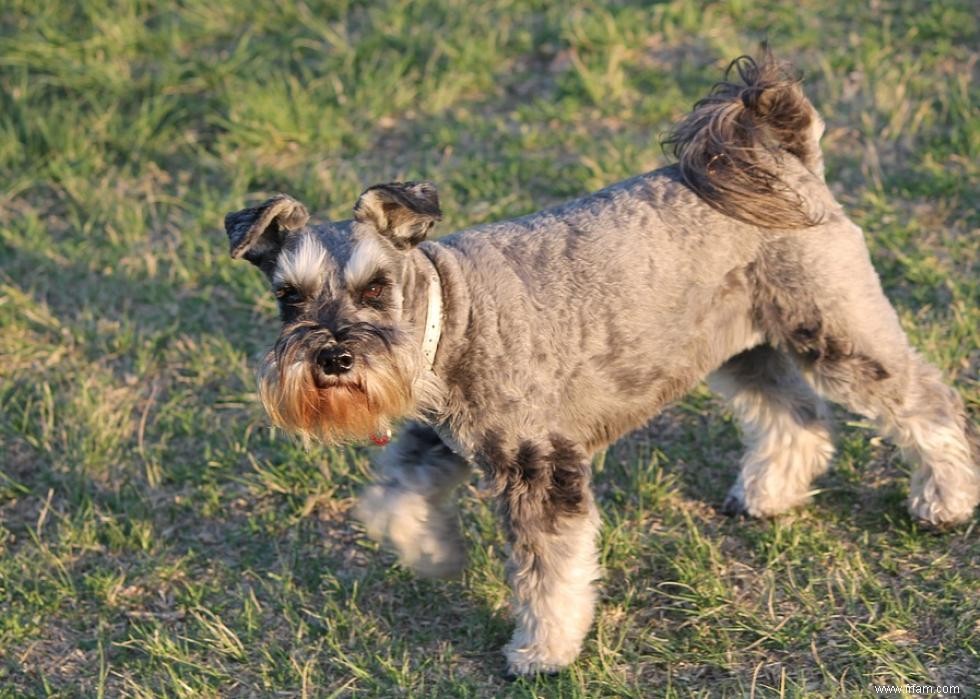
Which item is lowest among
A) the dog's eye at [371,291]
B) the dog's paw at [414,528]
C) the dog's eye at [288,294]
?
the dog's paw at [414,528]

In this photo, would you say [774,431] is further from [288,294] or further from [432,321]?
[288,294]

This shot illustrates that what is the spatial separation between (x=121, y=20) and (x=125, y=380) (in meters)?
3.83

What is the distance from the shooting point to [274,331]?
7.15 m

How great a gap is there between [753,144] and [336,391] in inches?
74.8

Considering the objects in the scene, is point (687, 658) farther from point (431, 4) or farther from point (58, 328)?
point (431, 4)

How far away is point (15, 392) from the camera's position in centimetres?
675

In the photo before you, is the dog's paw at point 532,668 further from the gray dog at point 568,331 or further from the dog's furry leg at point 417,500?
the dog's furry leg at point 417,500

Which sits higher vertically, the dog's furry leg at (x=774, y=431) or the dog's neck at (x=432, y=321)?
the dog's neck at (x=432, y=321)

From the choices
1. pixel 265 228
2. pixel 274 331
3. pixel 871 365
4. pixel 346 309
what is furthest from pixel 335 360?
pixel 274 331

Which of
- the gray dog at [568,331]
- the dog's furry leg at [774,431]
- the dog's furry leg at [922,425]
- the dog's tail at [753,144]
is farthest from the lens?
the dog's furry leg at [774,431]

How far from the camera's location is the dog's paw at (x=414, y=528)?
5.04 m

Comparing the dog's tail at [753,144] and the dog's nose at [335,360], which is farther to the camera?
the dog's tail at [753,144]

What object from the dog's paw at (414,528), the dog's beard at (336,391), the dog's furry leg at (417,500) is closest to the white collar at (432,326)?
the dog's beard at (336,391)

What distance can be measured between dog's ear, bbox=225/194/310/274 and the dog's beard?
48 cm
